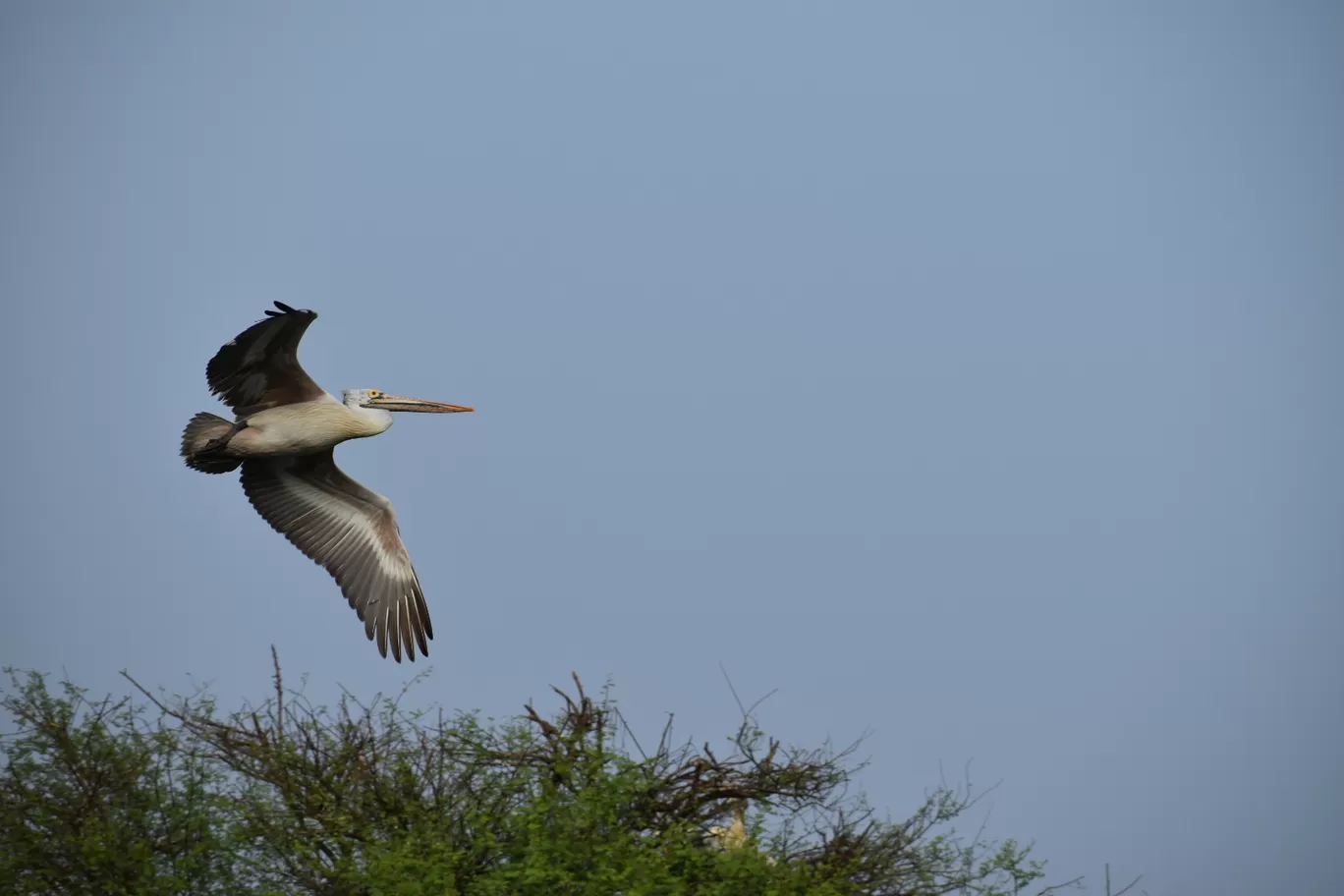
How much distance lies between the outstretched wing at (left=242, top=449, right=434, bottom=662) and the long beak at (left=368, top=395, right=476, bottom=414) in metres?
0.55

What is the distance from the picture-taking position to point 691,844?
7953 mm

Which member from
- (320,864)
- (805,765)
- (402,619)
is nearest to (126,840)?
(320,864)

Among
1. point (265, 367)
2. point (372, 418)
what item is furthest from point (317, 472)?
point (265, 367)

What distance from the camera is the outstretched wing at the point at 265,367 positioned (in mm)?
8641

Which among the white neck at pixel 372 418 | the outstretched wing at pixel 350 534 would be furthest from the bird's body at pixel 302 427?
the outstretched wing at pixel 350 534

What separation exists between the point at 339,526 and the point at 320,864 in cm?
329

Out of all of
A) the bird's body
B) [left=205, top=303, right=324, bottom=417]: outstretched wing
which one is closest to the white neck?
the bird's body

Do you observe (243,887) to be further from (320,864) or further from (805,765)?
(805,765)

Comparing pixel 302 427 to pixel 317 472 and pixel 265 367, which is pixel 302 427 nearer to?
pixel 265 367

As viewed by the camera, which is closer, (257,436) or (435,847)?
(435,847)

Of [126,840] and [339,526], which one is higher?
[339,526]

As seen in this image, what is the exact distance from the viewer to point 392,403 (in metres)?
10.4

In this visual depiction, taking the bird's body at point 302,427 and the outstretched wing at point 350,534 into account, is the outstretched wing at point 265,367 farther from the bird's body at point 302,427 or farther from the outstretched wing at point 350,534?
the outstretched wing at point 350,534

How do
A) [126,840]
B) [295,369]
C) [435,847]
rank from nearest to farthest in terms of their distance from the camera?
[435,847]
[126,840]
[295,369]
